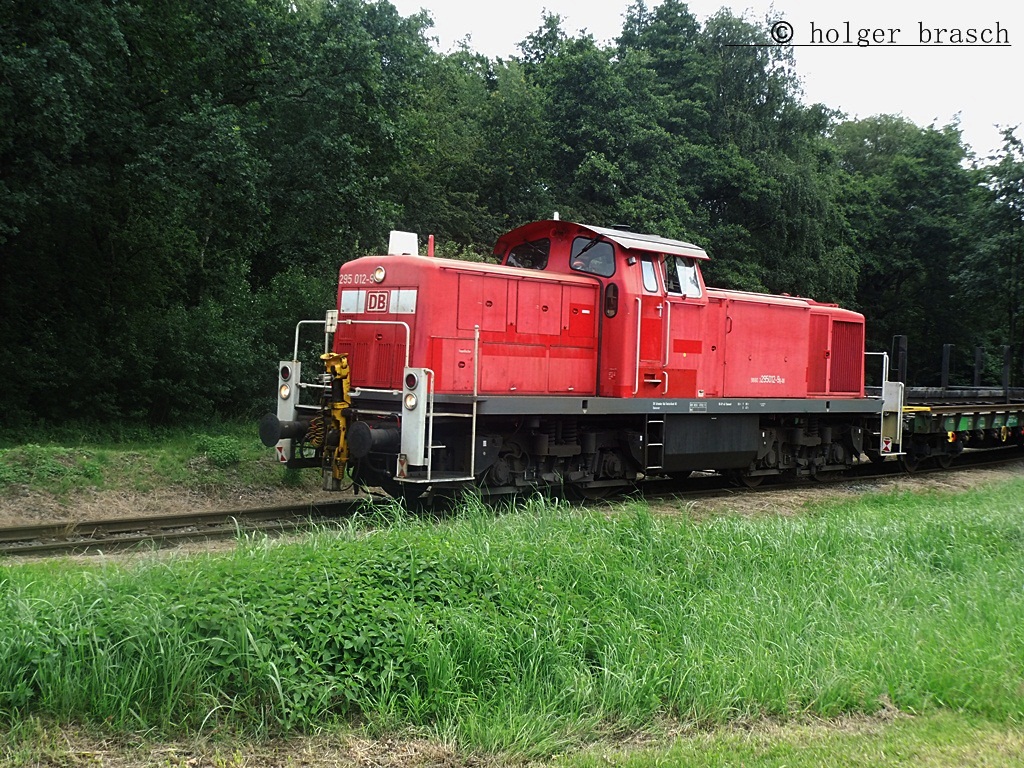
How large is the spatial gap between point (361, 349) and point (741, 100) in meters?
24.1

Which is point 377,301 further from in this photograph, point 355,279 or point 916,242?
point 916,242

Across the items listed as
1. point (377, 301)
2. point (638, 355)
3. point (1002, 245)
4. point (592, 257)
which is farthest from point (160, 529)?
point (1002, 245)

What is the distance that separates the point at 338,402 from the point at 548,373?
2.88m

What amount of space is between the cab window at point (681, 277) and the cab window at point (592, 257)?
948mm

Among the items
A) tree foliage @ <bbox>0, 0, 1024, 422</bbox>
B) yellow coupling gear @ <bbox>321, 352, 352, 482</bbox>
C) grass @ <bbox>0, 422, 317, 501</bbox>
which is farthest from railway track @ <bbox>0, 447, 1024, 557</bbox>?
tree foliage @ <bbox>0, 0, 1024, 422</bbox>

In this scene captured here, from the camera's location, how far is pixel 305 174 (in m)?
17.3

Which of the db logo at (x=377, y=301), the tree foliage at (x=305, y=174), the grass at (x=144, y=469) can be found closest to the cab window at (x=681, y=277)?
the db logo at (x=377, y=301)

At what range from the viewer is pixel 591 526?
27.6 feet

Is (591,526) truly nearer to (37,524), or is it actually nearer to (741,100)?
(37,524)

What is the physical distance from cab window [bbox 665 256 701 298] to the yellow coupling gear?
4807 millimetres

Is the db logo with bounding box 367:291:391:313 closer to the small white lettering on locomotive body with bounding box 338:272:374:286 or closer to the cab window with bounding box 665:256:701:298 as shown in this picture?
the small white lettering on locomotive body with bounding box 338:272:374:286

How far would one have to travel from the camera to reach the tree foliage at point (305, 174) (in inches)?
605

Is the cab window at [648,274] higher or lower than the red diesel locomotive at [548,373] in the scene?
higher

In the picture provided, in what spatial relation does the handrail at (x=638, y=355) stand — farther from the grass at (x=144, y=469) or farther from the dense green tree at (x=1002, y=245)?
the dense green tree at (x=1002, y=245)
